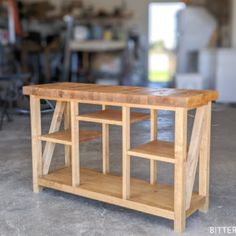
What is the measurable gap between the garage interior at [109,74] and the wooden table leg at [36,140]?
150mm

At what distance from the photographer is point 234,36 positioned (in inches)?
340

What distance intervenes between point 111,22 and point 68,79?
210cm

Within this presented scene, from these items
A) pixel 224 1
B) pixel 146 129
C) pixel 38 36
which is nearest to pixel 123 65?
pixel 38 36

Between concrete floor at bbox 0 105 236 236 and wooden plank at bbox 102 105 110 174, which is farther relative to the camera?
wooden plank at bbox 102 105 110 174

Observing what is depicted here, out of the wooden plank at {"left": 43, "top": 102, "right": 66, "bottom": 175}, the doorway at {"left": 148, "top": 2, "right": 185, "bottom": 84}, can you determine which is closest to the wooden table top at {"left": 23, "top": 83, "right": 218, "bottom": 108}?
the wooden plank at {"left": 43, "top": 102, "right": 66, "bottom": 175}

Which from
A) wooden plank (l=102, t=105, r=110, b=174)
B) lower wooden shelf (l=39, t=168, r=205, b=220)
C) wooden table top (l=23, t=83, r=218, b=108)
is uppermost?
wooden table top (l=23, t=83, r=218, b=108)

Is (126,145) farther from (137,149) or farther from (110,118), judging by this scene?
(110,118)

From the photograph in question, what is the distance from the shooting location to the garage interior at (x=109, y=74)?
275cm

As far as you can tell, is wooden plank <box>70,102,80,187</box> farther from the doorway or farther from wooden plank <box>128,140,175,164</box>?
the doorway

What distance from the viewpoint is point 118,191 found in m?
2.86

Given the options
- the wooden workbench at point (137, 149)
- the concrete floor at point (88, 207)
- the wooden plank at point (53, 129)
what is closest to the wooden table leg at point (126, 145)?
the wooden workbench at point (137, 149)

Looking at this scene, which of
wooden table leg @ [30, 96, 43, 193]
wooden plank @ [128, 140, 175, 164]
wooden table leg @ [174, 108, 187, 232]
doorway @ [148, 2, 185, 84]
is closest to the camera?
wooden table leg @ [174, 108, 187, 232]

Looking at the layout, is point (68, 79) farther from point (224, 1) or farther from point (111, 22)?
point (224, 1)

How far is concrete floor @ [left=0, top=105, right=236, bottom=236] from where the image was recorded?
258 centimetres
